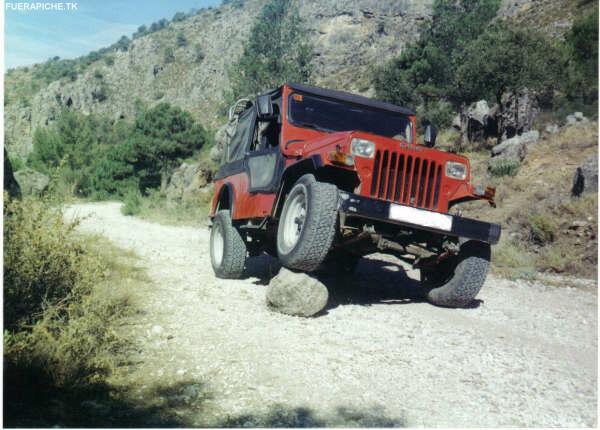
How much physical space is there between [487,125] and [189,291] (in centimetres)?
1864

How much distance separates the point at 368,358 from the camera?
3.63 metres

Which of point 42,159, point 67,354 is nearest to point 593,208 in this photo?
point 67,354

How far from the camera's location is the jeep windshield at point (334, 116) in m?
5.76

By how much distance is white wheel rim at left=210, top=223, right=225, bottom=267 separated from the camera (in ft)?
22.2

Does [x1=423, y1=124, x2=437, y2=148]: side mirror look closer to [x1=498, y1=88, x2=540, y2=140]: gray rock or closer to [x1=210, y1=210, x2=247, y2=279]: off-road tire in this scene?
[x1=210, y1=210, x2=247, y2=279]: off-road tire

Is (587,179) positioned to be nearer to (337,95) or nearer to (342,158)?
(337,95)

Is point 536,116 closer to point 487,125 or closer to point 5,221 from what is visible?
point 487,125

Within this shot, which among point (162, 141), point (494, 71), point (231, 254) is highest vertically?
point (494, 71)

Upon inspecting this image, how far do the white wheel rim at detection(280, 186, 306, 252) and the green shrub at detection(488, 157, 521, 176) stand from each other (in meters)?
10.8

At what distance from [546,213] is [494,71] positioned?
14.7 meters

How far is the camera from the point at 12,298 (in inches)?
131

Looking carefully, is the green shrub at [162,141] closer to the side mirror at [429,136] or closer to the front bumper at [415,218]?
the side mirror at [429,136]

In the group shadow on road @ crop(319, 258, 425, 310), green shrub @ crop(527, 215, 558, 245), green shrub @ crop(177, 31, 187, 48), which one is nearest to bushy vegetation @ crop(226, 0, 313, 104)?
green shrub @ crop(527, 215, 558, 245)

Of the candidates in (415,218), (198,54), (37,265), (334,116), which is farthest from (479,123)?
(198,54)
